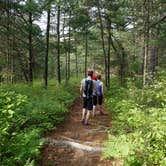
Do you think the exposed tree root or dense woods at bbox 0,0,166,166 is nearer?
dense woods at bbox 0,0,166,166

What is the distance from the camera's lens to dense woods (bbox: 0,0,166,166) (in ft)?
18.4

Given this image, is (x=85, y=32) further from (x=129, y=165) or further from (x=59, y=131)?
(x=129, y=165)

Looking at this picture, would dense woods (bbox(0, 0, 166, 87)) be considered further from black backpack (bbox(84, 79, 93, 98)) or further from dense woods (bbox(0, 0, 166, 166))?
black backpack (bbox(84, 79, 93, 98))

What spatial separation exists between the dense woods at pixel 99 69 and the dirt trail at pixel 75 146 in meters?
0.47

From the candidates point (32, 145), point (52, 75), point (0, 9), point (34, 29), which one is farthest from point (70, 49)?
point (52, 75)

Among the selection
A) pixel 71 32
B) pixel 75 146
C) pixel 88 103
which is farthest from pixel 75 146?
pixel 71 32

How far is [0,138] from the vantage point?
17.7ft

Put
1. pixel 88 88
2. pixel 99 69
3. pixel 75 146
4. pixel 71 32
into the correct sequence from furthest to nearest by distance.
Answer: pixel 99 69, pixel 71 32, pixel 88 88, pixel 75 146

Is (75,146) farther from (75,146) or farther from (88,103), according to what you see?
(88,103)

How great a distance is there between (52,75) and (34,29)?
2870cm

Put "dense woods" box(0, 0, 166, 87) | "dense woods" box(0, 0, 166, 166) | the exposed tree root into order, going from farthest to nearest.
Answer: "dense woods" box(0, 0, 166, 87), the exposed tree root, "dense woods" box(0, 0, 166, 166)

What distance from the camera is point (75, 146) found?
740 centimetres

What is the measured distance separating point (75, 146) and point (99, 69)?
2760cm

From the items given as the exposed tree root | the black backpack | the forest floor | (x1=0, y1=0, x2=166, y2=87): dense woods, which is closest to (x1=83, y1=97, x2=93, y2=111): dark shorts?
the black backpack
